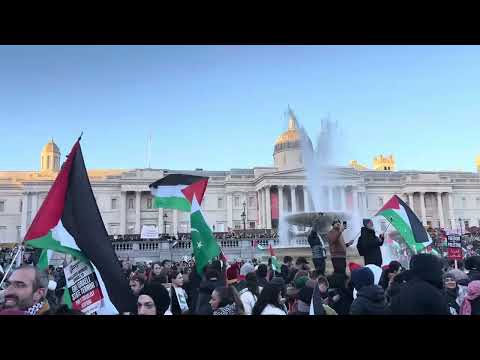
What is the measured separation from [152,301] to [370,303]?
2.57 metres

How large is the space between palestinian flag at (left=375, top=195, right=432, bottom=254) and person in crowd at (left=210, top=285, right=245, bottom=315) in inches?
286

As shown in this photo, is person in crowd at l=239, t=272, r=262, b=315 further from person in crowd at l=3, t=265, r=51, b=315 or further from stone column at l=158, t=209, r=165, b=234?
stone column at l=158, t=209, r=165, b=234

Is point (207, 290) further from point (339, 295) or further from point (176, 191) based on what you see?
point (176, 191)

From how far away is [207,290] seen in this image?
6.11 m

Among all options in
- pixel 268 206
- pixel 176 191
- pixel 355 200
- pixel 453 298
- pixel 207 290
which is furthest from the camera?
pixel 355 200

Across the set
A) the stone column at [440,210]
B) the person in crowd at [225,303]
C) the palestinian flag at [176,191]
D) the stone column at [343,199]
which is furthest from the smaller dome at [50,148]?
the person in crowd at [225,303]

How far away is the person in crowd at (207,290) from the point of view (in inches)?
224

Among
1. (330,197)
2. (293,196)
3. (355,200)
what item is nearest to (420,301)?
(293,196)

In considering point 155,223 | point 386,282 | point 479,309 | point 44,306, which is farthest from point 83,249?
point 155,223

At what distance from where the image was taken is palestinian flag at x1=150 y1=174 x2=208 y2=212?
348 inches

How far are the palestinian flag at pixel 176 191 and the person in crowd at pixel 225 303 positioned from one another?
11.8 ft
